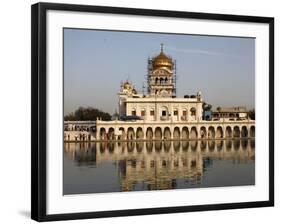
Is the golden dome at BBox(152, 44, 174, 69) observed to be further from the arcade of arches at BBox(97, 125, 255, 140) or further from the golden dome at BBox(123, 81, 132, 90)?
the arcade of arches at BBox(97, 125, 255, 140)

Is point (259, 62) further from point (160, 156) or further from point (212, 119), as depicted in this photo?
point (160, 156)

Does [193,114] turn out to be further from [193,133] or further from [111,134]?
[111,134]

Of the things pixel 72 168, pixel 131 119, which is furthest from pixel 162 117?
pixel 72 168

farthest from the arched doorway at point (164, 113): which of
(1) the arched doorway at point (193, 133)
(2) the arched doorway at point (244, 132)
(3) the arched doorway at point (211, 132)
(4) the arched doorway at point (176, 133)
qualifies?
(2) the arched doorway at point (244, 132)

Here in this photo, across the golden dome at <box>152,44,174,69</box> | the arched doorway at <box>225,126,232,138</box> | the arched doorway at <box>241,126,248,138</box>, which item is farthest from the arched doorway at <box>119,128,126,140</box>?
the arched doorway at <box>241,126,248,138</box>

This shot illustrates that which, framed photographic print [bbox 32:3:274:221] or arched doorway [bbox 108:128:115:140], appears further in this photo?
arched doorway [bbox 108:128:115:140]

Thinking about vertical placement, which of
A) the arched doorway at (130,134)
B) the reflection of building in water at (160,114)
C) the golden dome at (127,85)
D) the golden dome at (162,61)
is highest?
the golden dome at (162,61)

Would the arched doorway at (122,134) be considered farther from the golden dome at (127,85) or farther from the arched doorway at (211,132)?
the arched doorway at (211,132)

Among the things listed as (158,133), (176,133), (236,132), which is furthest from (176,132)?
(236,132)
